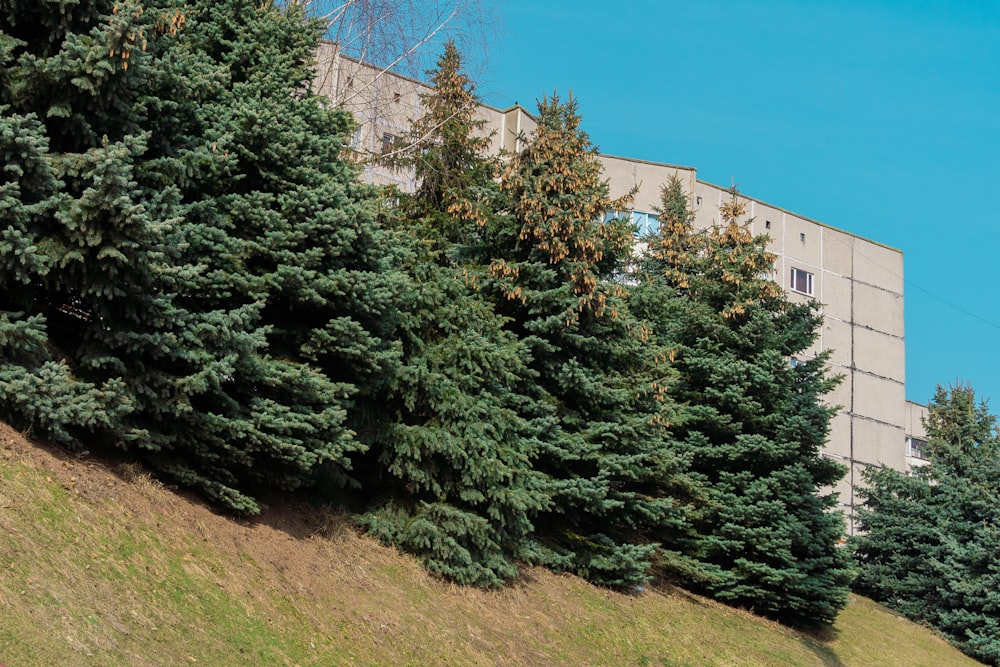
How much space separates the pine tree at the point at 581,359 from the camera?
18.7 m

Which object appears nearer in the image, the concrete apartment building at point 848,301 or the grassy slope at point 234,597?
the grassy slope at point 234,597

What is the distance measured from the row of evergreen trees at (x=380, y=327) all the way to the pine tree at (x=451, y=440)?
2.0 inches

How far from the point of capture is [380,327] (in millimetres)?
14477

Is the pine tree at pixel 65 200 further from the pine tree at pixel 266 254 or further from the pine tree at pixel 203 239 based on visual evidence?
the pine tree at pixel 266 254

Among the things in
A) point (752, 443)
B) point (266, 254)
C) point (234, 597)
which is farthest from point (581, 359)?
point (234, 597)

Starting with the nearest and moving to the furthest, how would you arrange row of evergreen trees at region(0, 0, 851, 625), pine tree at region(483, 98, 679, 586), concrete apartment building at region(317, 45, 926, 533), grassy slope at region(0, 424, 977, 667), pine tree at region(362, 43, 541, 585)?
grassy slope at region(0, 424, 977, 667) < row of evergreen trees at region(0, 0, 851, 625) < pine tree at region(362, 43, 541, 585) < pine tree at region(483, 98, 679, 586) < concrete apartment building at region(317, 45, 926, 533)

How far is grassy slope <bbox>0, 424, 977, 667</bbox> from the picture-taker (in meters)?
8.90

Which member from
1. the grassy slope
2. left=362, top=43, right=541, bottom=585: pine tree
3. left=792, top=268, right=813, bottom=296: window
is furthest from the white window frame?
left=362, top=43, right=541, bottom=585: pine tree

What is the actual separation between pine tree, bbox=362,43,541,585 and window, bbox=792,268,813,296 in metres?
29.3

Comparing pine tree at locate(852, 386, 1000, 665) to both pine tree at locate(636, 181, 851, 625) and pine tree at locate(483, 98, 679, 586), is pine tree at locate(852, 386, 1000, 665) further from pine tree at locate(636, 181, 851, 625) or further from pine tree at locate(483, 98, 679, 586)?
pine tree at locate(483, 98, 679, 586)

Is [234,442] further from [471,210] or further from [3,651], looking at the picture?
[471,210]

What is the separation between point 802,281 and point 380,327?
33899 mm

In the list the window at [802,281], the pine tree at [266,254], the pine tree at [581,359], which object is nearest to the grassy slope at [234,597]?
the pine tree at [266,254]

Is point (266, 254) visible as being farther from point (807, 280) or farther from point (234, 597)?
point (807, 280)
